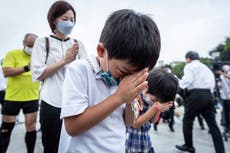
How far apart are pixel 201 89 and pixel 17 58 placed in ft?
8.57

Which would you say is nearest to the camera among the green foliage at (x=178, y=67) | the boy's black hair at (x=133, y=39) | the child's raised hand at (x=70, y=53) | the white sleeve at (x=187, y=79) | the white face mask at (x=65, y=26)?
the boy's black hair at (x=133, y=39)

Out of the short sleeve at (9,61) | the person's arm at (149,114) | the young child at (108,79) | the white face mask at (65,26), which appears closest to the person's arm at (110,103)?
the young child at (108,79)

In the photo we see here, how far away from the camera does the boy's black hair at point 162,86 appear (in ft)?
5.62

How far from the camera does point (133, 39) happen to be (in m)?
0.77

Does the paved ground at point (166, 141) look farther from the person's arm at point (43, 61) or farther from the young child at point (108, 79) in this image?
the young child at point (108, 79)

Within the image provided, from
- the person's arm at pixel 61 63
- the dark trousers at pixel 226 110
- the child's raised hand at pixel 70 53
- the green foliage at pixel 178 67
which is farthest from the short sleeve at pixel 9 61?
the dark trousers at pixel 226 110

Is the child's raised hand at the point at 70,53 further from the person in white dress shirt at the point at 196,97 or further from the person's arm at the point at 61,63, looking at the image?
the person in white dress shirt at the point at 196,97

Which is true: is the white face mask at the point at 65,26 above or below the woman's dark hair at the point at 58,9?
below

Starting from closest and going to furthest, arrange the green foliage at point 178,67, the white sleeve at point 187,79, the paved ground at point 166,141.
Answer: the paved ground at point 166,141
the white sleeve at point 187,79
the green foliage at point 178,67

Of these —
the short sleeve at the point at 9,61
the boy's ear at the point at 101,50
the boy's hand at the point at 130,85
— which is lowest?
the short sleeve at the point at 9,61

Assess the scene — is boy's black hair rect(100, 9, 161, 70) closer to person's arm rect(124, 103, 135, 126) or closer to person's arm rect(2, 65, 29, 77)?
person's arm rect(124, 103, 135, 126)

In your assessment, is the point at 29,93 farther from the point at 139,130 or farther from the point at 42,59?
the point at 139,130

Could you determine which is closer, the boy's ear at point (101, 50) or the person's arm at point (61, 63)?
the boy's ear at point (101, 50)

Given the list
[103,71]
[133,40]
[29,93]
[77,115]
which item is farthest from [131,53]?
[29,93]
